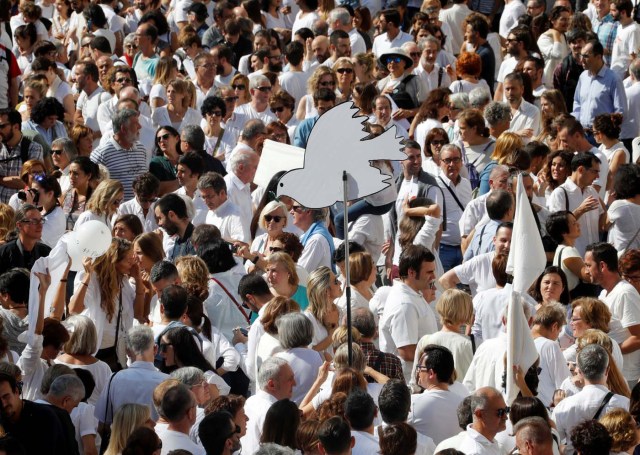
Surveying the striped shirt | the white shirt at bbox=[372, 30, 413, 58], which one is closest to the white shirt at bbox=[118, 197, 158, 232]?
the striped shirt

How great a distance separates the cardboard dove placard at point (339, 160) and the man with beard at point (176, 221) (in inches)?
109

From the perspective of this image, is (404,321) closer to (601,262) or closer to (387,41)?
(601,262)

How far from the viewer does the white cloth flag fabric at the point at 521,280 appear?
790 centimetres

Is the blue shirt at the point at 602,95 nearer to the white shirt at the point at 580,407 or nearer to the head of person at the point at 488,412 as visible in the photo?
the white shirt at the point at 580,407

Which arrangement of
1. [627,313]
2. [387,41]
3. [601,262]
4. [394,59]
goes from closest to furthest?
[627,313], [601,262], [394,59], [387,41]

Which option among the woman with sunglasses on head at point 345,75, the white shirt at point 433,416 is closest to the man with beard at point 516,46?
the woman with sunglasses on head at point 345,75

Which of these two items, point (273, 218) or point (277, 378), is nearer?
point (277, 378)

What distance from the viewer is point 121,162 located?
12891mm

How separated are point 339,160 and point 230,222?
139 inches

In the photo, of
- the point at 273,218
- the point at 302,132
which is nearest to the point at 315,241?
the point at 273,218

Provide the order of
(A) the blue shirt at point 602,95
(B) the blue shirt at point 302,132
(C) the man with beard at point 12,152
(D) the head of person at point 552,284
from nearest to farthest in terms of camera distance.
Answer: (D) the head of person at point 552,284, (C) the man with beard at point 12,152, (B) the blue shirt at point 302,132, (A) the blue shirt at point 602,95

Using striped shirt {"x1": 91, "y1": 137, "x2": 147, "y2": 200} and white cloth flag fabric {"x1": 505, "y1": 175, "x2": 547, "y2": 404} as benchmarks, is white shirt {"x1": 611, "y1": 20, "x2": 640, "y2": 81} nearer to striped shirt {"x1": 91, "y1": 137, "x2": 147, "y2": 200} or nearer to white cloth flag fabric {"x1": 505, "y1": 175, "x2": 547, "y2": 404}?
striped shirt {"x1": 91, "y1": 137, "x2": 147, "y2": 200}

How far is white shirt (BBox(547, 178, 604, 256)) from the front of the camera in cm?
1174

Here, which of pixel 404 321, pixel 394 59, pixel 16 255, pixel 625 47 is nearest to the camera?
pixel 404 321
